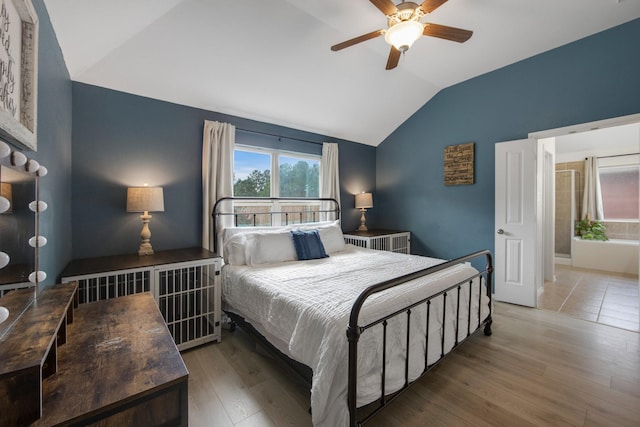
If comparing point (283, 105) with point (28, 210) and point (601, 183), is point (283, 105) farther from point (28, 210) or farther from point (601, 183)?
point (601, 183)

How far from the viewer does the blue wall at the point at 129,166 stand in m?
2.43

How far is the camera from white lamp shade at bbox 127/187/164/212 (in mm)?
2438

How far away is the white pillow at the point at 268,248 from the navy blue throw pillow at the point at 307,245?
57 millimetres

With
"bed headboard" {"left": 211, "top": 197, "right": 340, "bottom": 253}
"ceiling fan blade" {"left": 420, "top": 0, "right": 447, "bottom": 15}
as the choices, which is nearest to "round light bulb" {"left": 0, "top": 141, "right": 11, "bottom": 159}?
"ceiling fan blade" {"left": 420, "top": 0, "right": 447, "bottom": 15}

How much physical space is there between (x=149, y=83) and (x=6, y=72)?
191 cm

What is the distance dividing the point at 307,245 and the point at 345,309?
1496 millimetres

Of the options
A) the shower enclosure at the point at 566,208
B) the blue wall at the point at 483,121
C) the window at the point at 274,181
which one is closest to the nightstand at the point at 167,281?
the window at the point at 274,181

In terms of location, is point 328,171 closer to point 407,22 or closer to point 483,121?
point 483,121

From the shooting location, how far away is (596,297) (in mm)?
3525

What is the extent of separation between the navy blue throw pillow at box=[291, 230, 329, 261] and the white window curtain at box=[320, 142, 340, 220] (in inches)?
47.2

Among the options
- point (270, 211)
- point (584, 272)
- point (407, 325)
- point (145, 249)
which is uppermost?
point (270, 211)

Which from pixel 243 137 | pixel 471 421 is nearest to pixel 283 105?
pixel 243 137

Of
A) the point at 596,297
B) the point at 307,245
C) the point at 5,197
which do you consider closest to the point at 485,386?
the point at 307,245

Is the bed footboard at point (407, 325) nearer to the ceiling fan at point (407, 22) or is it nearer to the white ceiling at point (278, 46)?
the ceiling fan at point (407, 22)
